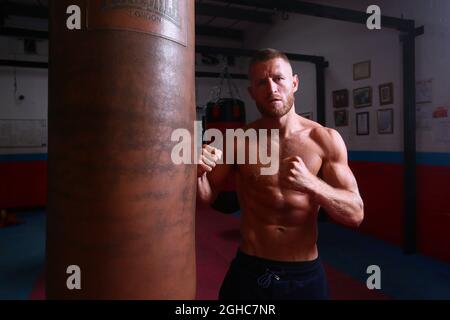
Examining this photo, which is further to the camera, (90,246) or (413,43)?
(413,43)

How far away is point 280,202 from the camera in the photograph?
1.54 m

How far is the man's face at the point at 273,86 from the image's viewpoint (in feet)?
4.80

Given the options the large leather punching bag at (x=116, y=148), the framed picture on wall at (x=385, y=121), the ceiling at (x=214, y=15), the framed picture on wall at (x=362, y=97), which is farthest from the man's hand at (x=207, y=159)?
the ceiling at (x=214, y=15)

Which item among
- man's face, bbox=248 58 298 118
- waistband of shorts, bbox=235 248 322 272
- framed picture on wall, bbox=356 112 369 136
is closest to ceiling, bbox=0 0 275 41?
framed picture on wall, bbox=356 112 369 136

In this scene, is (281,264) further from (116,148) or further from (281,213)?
(116,148)

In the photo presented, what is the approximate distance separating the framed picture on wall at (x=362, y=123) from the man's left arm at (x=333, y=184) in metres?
3.35

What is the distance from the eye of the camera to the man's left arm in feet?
4.02

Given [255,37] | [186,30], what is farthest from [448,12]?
[255,37]

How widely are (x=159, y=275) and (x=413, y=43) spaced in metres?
4.07

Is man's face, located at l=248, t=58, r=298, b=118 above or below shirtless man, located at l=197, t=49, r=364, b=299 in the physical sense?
above

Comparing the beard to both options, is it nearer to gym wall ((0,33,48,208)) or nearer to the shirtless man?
the shirtless man

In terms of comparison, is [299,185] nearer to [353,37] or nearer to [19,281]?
[19,281]

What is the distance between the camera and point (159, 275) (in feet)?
2.55

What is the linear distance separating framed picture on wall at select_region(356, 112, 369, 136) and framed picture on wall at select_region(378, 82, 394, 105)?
12.8 inches
